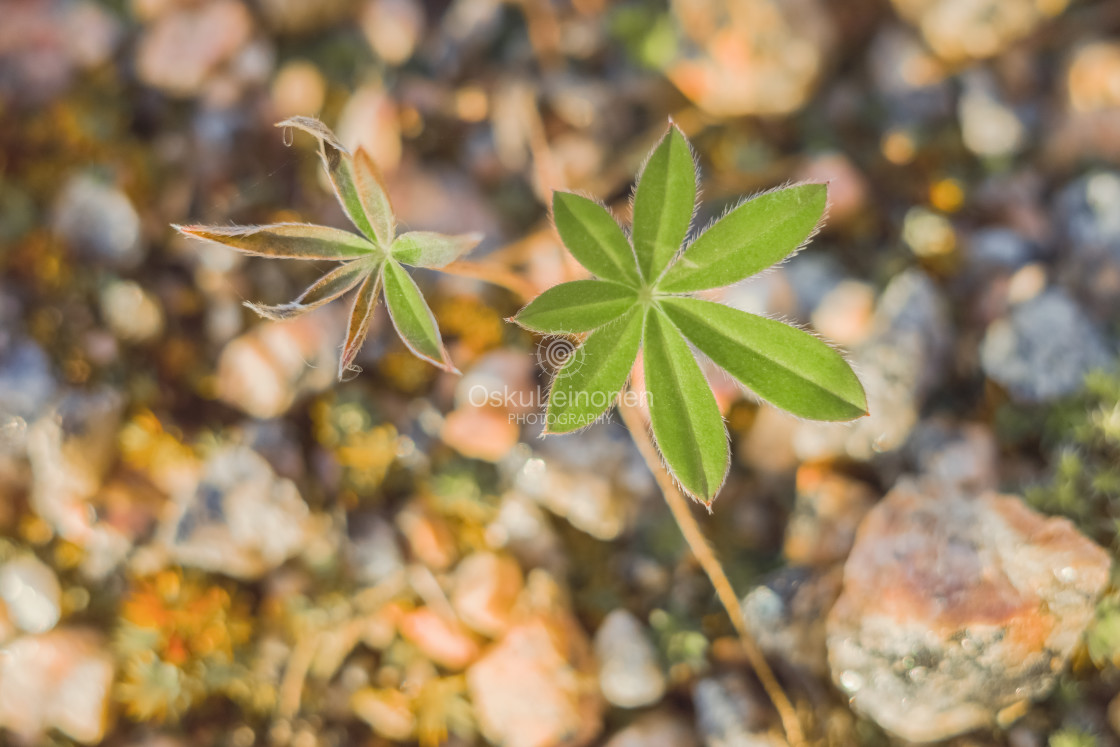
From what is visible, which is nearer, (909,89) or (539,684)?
(539,684)

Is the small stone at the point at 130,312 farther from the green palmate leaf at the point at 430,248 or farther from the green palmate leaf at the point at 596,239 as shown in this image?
the green palmate leaf at the point at 596,239

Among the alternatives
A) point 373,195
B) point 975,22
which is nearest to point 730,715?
point 373,195

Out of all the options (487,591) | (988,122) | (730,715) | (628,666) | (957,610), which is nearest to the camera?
(957,610)

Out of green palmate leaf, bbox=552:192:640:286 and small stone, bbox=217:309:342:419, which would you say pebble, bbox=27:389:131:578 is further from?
green palmate leaf, bbox=552:192:640:286

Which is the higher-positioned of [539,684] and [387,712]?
[539,684]

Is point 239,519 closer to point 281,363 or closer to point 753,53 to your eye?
point 281,363

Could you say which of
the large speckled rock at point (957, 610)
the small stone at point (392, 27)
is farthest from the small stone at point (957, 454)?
the small stone at point (392, 27)

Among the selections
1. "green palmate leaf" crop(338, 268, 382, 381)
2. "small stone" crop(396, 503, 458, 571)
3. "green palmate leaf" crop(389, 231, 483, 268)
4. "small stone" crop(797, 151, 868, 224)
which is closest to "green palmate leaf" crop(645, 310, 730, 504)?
"green palmate leaf" crop(389, 231, 483, 268)
